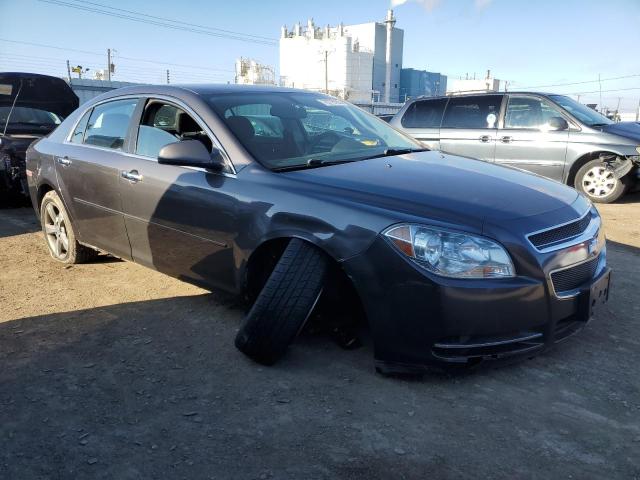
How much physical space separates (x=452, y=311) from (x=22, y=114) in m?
7.83

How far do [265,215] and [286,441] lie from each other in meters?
1.24

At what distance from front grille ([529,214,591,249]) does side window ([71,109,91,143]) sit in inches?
147

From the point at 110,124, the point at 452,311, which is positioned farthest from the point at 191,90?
the point at 452,311

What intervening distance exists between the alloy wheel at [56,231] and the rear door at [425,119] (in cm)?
570

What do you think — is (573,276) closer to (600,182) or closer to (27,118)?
(600,182)

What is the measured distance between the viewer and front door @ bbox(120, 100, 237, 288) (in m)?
3.31

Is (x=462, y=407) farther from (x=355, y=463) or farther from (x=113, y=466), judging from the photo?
(x=113, y=466)

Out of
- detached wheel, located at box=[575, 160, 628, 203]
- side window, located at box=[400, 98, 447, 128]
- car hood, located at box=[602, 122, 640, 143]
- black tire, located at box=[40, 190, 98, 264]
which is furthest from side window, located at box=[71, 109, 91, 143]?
car hood, located at box=[602, 122, 640, 143]

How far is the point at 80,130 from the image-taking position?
15.2ft

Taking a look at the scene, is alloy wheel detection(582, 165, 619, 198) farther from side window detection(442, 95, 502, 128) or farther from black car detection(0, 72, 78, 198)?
black car detection(0, 72, 78, 198)

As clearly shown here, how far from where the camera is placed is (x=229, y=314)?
12.2 feet

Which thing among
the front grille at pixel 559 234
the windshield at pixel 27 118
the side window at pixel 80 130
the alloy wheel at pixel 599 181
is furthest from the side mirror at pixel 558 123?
the windshield at pixel 27 118

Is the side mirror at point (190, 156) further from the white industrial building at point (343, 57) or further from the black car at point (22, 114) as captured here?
the white industrial building at point (343, 57)

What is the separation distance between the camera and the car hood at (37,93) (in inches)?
310
